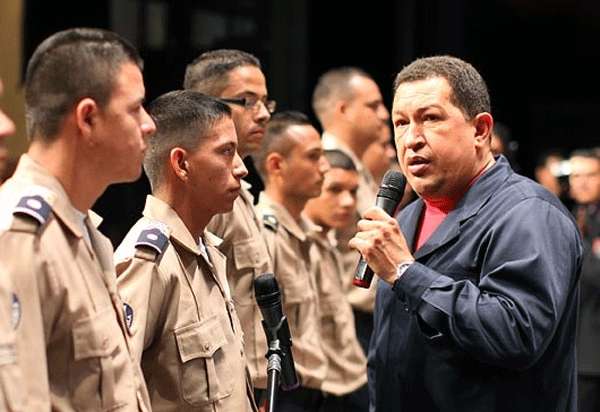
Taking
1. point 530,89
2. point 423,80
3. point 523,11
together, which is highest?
point 423,80

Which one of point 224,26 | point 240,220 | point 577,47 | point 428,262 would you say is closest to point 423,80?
point 428,262

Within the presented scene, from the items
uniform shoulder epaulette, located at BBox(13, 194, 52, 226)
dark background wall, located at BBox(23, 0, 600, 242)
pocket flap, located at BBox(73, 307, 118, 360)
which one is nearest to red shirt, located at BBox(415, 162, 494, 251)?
pocket flap, located at BBox(73, 307, 118, 360)

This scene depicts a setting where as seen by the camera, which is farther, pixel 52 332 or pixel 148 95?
pixel 148 95

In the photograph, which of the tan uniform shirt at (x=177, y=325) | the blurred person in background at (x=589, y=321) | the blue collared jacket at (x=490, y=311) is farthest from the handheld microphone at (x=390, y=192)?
the blurred person in background at (x=589, y=321)

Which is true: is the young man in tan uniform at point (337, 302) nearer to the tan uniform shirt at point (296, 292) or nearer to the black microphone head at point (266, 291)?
the tan uniform shirt at point (296, 292)

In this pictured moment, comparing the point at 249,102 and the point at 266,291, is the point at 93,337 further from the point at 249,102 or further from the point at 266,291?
the point at 249,102

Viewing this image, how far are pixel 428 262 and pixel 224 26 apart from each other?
3382mm

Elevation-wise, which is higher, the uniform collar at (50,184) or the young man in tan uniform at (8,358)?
the uniform collar at (50,184)

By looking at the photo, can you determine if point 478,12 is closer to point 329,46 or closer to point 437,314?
point 329,46

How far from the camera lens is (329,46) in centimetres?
693

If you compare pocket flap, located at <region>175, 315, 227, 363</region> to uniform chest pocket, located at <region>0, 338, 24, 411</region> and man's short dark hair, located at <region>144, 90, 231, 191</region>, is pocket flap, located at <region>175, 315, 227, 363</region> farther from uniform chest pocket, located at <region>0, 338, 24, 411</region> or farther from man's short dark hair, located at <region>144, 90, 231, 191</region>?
uniform chest pocket, located at <region>0, 338, 24, 411</region>

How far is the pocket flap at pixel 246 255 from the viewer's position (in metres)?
3.68

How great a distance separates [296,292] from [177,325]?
4.88 ft

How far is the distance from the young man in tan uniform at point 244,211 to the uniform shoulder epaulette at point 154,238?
0.89m
